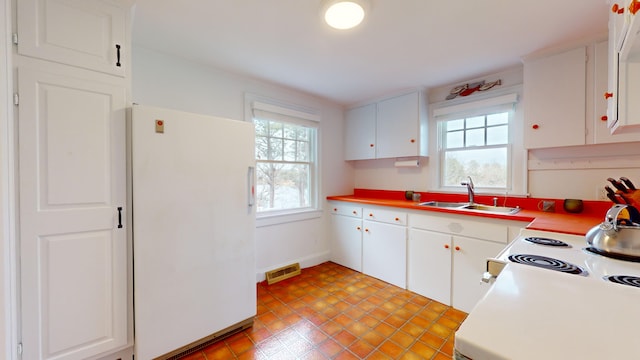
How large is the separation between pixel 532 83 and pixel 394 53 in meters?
1.19

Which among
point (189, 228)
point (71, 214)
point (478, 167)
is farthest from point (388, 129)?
point (71, 214)

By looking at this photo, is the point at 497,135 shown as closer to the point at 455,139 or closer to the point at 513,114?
the point at 513,114

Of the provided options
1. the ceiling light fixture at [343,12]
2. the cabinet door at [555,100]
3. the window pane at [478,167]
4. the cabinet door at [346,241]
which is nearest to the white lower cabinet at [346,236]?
the cabinet door at [346,241]

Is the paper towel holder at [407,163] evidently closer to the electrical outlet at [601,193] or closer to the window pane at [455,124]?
the window pane at [455,124]

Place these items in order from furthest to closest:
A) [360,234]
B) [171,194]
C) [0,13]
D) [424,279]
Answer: [360,234] < [424,279] < [171,194] < [0,13]

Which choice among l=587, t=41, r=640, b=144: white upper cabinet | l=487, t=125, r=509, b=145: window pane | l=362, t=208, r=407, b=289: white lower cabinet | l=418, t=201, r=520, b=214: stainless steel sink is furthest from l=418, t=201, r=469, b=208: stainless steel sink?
l=587, t=41, r=640, b=144: white upper cabinet

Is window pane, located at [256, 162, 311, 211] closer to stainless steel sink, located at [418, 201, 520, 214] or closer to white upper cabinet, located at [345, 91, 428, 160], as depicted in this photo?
white upper cabinet, located at [345, 91, 428, 160]

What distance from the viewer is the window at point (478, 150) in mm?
2576

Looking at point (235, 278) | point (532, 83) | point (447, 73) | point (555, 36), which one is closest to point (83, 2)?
point (235, 278)

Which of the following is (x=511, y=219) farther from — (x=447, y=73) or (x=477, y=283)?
(x=447, y=73)

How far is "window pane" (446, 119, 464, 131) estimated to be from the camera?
9.37 ft

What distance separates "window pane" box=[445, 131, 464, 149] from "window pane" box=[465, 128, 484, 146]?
0.07 meters

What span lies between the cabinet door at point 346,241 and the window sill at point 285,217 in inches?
11.7

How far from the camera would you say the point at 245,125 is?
6.31 feet
